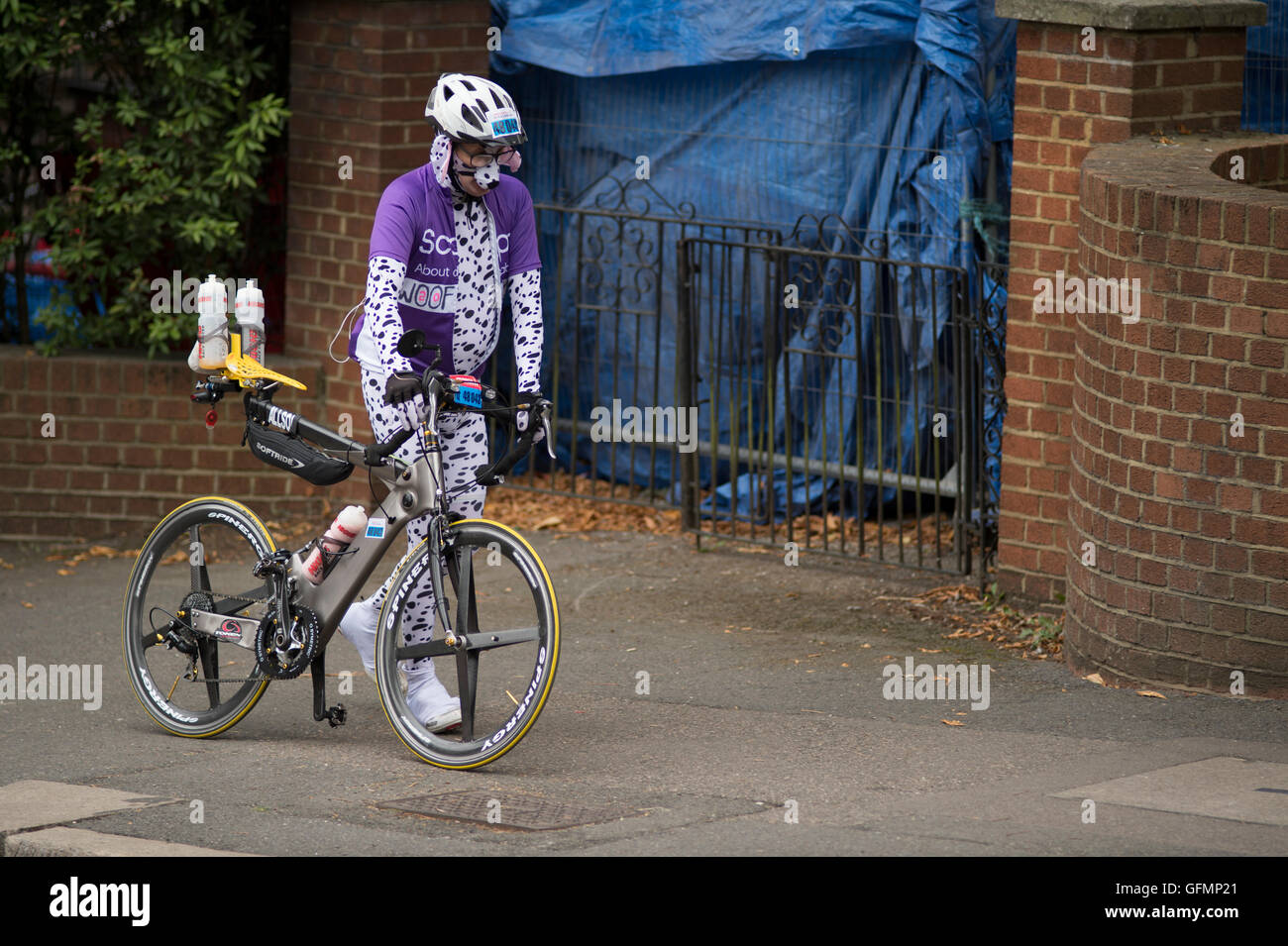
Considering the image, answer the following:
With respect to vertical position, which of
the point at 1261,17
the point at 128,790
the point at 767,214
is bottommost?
Answer: the point at 128,790

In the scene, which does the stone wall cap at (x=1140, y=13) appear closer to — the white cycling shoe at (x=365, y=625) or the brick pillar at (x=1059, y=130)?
the brick pillar at (x=1059, y=130)

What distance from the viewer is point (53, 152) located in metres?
10.0

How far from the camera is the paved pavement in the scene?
5.21 m

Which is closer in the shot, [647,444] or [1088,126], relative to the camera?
[1088,126]

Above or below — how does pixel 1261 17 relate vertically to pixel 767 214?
above

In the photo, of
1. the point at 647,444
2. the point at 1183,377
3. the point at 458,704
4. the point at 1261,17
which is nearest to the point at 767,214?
the point at 647,444

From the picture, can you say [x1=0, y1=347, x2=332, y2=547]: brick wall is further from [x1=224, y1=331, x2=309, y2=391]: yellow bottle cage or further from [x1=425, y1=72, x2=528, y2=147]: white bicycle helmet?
[x1=425, y1=72, x2=528, y2=147]: white bicycle helmet

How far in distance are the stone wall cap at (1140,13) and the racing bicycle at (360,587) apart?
9.44ft

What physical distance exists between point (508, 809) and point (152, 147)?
531 centimetres

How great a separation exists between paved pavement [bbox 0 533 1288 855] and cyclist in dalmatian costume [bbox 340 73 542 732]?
0.59 meters

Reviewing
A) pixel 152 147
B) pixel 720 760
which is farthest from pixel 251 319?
pixel 152 147

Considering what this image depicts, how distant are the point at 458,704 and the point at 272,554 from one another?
2.60ft

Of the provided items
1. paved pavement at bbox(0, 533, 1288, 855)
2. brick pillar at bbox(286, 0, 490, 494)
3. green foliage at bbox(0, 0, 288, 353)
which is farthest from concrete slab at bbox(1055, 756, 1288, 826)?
green foliage at bbox(0, 0, 288, 353)

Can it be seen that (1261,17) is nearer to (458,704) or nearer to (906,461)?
(906,461)
